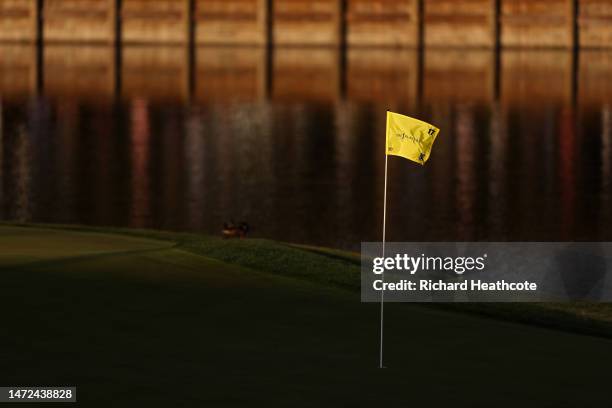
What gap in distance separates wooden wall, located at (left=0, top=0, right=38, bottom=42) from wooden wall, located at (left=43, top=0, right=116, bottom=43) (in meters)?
1.13

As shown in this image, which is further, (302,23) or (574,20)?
(302,23)

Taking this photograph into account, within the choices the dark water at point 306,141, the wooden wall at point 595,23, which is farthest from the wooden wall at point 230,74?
the wooden wall at point 595,23

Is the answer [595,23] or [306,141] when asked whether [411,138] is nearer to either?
[306,141]

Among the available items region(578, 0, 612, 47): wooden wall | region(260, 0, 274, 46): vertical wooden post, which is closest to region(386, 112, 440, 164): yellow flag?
region(260, 0, 274, 46): vertical wooden post

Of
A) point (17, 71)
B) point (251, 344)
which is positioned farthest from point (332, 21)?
point (251, 344)

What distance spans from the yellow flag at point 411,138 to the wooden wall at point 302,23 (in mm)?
78643

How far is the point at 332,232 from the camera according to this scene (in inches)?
1441

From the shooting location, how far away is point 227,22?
311ft

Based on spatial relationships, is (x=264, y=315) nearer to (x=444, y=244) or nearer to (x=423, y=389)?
(x=423, y=389)

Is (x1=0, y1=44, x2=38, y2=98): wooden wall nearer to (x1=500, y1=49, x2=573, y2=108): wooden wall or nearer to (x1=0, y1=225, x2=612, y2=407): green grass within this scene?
(x1=500, y1=49, x2=573, y2=108): wooden wall

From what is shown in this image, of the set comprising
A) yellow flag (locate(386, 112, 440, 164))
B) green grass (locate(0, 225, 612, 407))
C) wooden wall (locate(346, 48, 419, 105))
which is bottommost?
green grass (locate(0, 225, 612, 407))

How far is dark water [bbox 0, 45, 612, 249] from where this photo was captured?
1563 inches

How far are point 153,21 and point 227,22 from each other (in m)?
4.53

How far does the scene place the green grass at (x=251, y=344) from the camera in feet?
42.3
